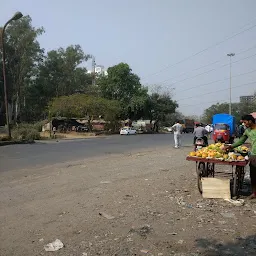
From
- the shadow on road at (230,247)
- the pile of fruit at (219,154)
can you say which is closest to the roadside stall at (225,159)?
the pile of fruit at (219,154)

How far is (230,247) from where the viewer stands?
4555 mm

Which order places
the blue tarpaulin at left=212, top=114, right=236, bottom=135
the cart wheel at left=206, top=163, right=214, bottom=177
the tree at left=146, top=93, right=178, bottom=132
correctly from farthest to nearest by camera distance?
the tree at left=146, top=93, right=178, bottom=132 < the blue tarpaulin at left=212, top=114, right=236, bottom=135 < the cart wheel at left=206, top=163, right=214, bottom=177

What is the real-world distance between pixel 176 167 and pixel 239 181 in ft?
13.2

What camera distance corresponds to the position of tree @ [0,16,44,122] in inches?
2159

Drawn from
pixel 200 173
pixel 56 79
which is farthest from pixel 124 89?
pixel 200 173

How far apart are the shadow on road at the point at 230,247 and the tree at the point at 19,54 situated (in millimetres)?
54948

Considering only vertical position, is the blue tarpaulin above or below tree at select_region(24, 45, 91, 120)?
below

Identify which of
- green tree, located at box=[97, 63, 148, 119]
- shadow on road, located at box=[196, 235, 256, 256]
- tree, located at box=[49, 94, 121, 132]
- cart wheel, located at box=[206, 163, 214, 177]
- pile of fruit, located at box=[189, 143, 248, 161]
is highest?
green tree, located at box=[97, 63, 148, 119]

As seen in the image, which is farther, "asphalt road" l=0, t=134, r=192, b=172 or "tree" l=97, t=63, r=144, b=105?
"tree" l=97, t=63, r=144, b=105

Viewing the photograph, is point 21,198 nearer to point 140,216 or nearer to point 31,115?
point 140,216

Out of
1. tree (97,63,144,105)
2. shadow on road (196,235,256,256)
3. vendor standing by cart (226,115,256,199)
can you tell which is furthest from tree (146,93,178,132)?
shadow on road (196,235,256,256)

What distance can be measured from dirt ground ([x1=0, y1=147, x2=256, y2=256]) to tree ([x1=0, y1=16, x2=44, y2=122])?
50.1 m

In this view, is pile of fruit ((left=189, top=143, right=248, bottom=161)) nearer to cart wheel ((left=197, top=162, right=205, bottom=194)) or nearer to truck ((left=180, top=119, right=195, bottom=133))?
cart wheel ((left=197, top=162, right=205, bottom=194))

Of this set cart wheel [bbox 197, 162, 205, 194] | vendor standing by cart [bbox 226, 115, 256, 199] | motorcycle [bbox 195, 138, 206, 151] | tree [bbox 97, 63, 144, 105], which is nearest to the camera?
vendor standing by cart [bbox 226, 115, 256, 199]
